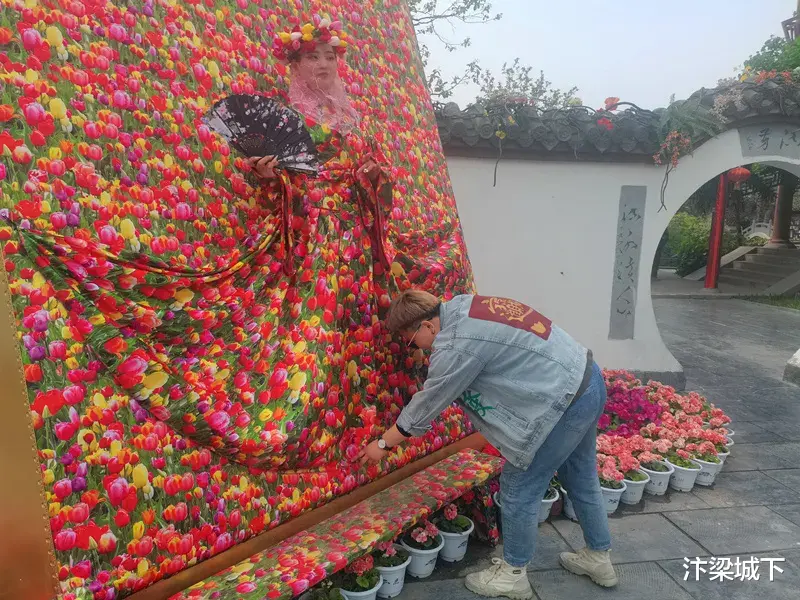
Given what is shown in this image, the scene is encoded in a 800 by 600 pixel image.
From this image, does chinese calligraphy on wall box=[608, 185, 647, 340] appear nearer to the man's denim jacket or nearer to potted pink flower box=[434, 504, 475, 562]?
potted pink flower box=[434, 504, 475, 562]

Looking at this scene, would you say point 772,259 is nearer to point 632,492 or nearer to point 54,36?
point 632,492

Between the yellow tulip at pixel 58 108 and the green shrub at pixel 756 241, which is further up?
the yellow tulip at pixel 58 108

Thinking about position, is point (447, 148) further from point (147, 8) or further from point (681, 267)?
point (681, 267)

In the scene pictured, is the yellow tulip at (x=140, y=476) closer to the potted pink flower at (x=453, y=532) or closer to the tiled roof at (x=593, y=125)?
the potted pink flower at (x=453, y=532)

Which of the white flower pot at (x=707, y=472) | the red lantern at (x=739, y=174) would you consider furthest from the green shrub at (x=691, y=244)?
the white flower pot at (x=707, y=472)

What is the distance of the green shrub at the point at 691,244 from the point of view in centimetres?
1889

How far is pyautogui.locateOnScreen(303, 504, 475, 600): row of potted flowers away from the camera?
8.19 ft

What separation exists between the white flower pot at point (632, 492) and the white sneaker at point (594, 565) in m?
0.91

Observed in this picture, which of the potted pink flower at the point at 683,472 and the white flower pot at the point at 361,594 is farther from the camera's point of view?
the potted pink flower at the point at 683,472

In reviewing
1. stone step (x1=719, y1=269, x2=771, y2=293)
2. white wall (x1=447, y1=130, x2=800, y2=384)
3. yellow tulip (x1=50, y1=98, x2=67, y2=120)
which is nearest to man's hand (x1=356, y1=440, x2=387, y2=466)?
yellow tulip (x1=50, y1=98, x2=67, y2=120)

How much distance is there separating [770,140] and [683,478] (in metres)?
4.08

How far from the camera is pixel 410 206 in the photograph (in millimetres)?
3154

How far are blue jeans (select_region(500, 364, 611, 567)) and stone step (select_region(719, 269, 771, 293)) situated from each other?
1440cm

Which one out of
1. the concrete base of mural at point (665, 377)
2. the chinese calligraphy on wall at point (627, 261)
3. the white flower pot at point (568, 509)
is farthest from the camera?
the concrete base of mural at point (665, 377)
